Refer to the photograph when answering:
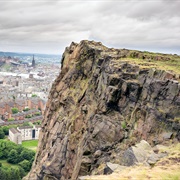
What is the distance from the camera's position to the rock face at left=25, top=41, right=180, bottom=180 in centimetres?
2838

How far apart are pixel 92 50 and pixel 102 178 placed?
97.4 ft

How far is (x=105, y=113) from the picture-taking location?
34.4 metres

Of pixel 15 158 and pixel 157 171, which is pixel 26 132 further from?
pixel 157 171

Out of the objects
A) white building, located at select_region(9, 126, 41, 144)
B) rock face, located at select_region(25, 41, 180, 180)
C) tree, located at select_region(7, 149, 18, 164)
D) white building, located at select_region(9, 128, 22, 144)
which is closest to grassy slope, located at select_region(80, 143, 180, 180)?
rock face, located at select_region(25, 41, 180, 180)

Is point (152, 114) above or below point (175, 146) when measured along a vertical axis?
above

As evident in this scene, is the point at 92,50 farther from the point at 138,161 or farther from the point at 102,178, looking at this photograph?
the point at 102,178

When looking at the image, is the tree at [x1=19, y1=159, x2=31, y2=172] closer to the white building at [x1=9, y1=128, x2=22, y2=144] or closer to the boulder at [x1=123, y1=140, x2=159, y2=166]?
the white building at [x1=9, y1=128, x2=22, y2=144]

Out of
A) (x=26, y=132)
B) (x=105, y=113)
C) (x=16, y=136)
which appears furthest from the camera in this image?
(x=26, y=132)

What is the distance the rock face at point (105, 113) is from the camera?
28375mm

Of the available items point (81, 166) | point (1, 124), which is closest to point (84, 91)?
point (81, 166)

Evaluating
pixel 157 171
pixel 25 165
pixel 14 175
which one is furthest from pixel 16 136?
pixel 157 171

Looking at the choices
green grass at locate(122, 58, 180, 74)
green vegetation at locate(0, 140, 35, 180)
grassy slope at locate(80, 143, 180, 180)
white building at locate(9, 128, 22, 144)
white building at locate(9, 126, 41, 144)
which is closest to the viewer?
grassy slope at locate(80, 143, 180, 180)

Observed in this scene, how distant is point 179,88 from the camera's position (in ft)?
89.6

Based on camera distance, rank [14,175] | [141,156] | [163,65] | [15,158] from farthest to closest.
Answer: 1. [15,158]
2. [14,175]
3. [163,65]
4. [141,156]
